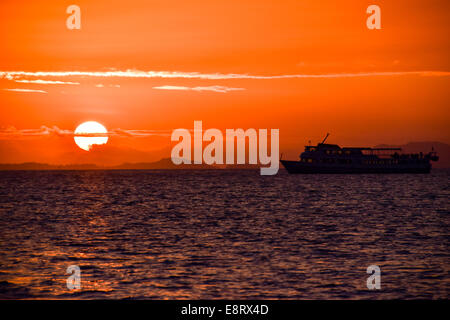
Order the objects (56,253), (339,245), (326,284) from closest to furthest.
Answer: (326,284)
(56,253)
(339,245)

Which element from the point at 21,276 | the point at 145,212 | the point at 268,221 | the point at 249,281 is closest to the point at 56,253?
the point at 21,276

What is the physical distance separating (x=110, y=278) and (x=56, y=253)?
849cm

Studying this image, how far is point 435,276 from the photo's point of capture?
75.9ft

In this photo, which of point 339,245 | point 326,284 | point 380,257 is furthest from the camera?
point 339,245

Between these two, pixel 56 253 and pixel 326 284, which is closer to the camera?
pixel 326 284

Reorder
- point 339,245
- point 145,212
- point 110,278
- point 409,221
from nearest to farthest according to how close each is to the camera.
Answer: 1. point 110,278
2. point 339,245
3. point 409,221
4. point 145,212

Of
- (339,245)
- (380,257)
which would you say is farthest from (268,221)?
(380,257)
